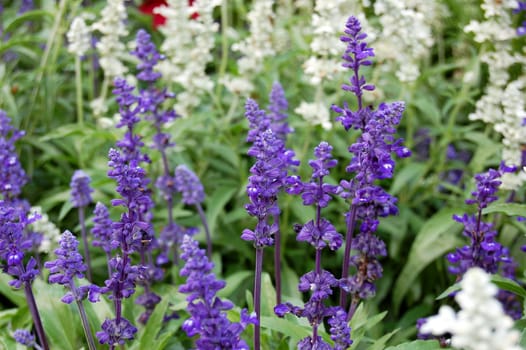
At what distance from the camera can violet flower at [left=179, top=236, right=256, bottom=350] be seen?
7.06 ft

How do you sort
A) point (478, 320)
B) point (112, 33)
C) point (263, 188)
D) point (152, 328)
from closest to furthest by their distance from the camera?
point (478, 320)
point (263, 188)
point (152, 328)
point (112, 33)

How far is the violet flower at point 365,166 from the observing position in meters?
2.78

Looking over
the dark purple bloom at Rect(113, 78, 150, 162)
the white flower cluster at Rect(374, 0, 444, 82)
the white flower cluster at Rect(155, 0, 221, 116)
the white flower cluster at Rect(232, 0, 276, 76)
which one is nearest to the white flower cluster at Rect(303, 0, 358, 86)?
the white flower cluster at Rect(374, 0, 444, 82)

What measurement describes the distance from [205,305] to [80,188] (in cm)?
189

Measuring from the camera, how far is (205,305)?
2.26 metres

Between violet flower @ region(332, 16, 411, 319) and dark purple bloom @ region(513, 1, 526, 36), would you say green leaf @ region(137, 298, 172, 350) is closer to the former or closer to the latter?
violet flower @ region(332, 16, 411, 319)

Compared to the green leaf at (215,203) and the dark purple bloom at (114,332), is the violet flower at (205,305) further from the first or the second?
the green leaf at (215,203)

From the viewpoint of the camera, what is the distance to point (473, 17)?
651 centimetres

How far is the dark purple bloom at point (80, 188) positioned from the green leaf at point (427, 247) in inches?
83.8

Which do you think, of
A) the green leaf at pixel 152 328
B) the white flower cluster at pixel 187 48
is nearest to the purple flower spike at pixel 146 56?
the white flower cluster at pixel 187 48

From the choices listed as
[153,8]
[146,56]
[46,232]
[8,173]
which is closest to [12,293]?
[46,232]

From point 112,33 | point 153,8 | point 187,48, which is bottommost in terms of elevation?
point 187,48

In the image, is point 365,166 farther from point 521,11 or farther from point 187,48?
point 521,11

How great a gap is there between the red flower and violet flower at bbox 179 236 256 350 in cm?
495
